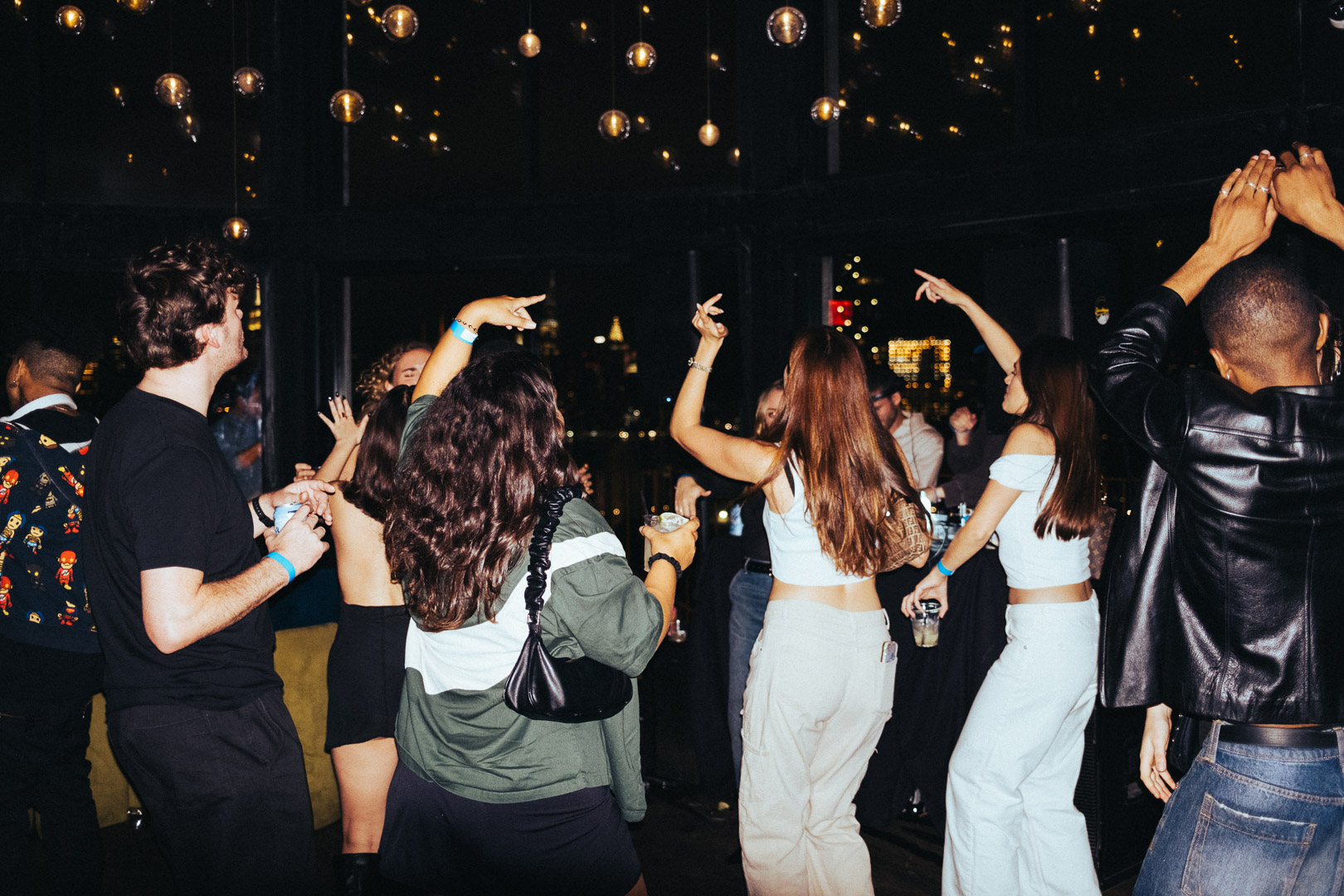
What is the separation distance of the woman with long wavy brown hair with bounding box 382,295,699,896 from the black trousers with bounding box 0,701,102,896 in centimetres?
130

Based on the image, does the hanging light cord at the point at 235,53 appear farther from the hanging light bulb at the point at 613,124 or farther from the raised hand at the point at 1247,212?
the raised hand at the point at 1247,212

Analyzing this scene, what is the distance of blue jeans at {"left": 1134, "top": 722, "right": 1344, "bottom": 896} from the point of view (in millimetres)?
1542

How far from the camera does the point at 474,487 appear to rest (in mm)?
1658

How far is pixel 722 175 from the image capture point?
19.1 ft

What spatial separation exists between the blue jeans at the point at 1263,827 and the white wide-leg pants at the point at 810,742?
1010 millimetres

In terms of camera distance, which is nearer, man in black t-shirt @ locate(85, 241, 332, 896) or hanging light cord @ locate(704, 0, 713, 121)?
man in black t-shirt @ locate(85, 241, 332, 896)

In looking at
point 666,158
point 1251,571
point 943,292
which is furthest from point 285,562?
point 666,158

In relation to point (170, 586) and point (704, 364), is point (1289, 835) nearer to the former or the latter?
point (704, 364)

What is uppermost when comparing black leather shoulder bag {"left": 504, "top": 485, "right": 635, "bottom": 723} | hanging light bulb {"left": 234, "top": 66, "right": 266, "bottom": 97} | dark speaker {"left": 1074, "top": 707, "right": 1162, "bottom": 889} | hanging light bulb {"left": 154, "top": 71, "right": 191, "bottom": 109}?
hanging light bulb {"left": 234, "top": 66, "right": 266, "bottom": 97}

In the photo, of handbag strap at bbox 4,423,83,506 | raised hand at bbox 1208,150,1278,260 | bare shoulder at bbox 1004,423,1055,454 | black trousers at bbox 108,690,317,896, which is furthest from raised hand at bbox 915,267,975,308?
handbag strap at bbox 4,423,83,506

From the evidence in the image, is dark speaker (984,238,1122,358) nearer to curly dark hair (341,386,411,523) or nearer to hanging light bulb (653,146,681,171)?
hanging light bulb (653,146,681,171)

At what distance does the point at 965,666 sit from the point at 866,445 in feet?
4.84

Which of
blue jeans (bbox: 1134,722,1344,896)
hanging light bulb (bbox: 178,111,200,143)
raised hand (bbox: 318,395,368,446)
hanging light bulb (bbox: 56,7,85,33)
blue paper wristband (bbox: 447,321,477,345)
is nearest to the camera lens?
blue jeans (bbox: 1134,722,1344,896)

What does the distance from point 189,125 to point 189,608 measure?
17.7ft
